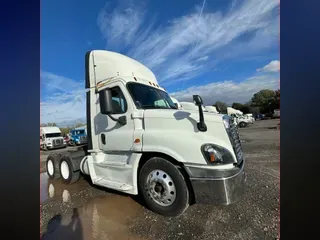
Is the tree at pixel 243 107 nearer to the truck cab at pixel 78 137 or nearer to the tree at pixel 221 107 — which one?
the tree at pixel 221 107

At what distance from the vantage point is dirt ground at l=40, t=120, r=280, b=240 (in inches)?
73.9

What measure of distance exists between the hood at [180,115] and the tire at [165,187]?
51 centimetres

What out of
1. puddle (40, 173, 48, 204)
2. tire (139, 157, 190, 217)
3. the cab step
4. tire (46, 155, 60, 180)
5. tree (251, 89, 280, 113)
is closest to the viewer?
tree (251, 89, 280, 113)

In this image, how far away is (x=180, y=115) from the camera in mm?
2172

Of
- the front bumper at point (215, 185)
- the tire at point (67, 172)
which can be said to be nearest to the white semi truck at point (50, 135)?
the tire at point (67, 172)

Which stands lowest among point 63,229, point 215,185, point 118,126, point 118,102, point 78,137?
point 63,229

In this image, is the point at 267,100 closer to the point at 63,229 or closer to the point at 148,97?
the point at 148,97

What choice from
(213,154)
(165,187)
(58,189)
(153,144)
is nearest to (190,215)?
(165,187)

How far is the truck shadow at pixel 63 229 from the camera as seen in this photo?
6.47ft

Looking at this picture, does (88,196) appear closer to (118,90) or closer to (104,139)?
(104,139)

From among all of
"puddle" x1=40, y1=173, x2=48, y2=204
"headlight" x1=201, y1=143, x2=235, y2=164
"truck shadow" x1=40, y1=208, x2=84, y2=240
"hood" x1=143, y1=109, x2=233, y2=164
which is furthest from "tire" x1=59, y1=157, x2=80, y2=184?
"headlight" x1=201, y1=143, x2=235, y2=164

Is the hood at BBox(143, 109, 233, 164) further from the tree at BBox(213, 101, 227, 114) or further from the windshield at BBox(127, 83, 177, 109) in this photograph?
the windshield at BBox(127, 83, 177, 109)

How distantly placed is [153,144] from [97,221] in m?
1.07

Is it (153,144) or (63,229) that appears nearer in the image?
(63,229)
